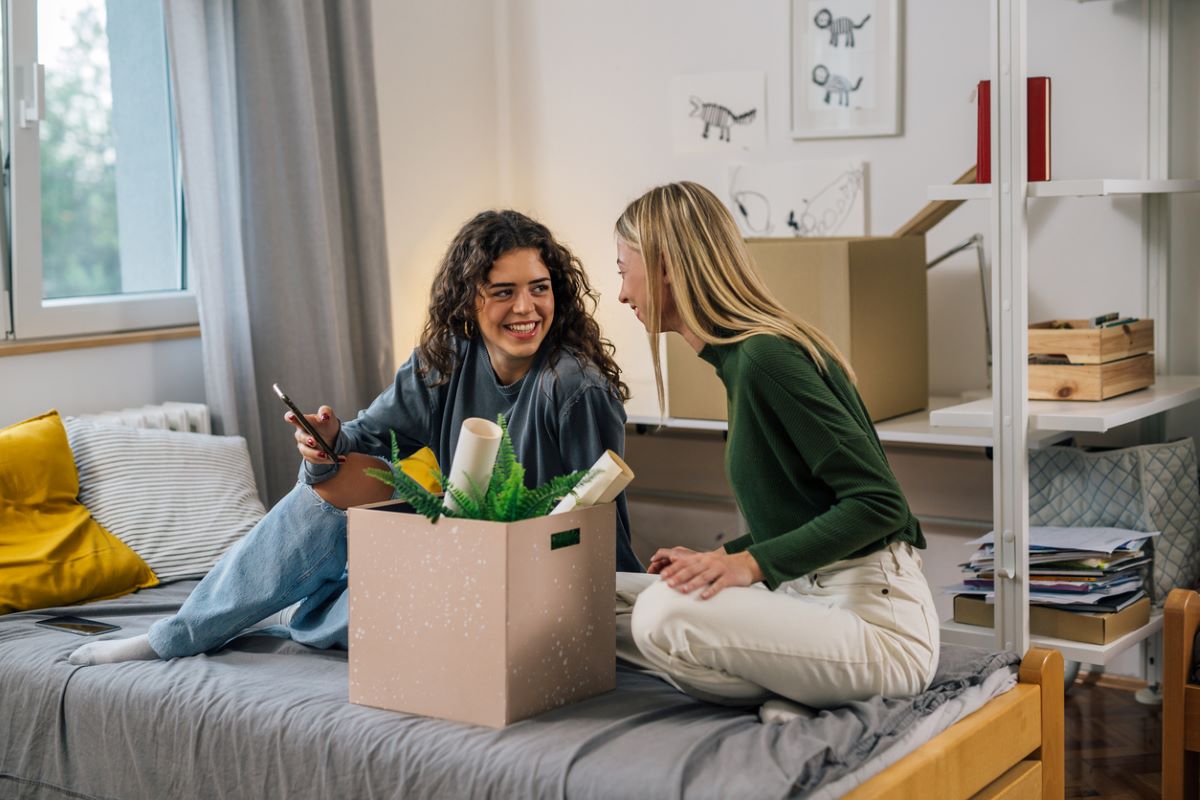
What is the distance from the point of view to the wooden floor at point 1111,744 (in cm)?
234

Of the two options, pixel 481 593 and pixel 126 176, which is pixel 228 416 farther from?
pixel 481 593

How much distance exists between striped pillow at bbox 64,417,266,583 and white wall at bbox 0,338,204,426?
143 millimetres

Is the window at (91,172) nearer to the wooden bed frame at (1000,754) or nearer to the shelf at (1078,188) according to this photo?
the shelf at (1078,188)

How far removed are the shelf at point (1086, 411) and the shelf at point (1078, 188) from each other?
1.24 feet

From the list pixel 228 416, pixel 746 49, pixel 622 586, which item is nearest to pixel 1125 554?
pixel 622 586

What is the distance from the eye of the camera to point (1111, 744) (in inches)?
100

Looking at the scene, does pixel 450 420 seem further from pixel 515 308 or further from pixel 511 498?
pixel 511 498

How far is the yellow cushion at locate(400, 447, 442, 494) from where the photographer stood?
240 cm

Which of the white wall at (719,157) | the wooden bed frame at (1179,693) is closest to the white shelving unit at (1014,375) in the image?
the wooden bed frame at (1179,693)

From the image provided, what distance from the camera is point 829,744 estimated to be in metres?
1.43

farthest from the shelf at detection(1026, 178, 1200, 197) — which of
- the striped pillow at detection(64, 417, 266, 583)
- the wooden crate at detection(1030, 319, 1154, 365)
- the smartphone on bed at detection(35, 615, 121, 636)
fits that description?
the smartphone on bed at detection(35, 615, 121, 636)

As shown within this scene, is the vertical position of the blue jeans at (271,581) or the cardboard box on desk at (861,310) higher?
the cardboard box on desk at (861,310)

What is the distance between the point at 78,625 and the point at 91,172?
115cm

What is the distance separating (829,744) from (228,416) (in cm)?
181
